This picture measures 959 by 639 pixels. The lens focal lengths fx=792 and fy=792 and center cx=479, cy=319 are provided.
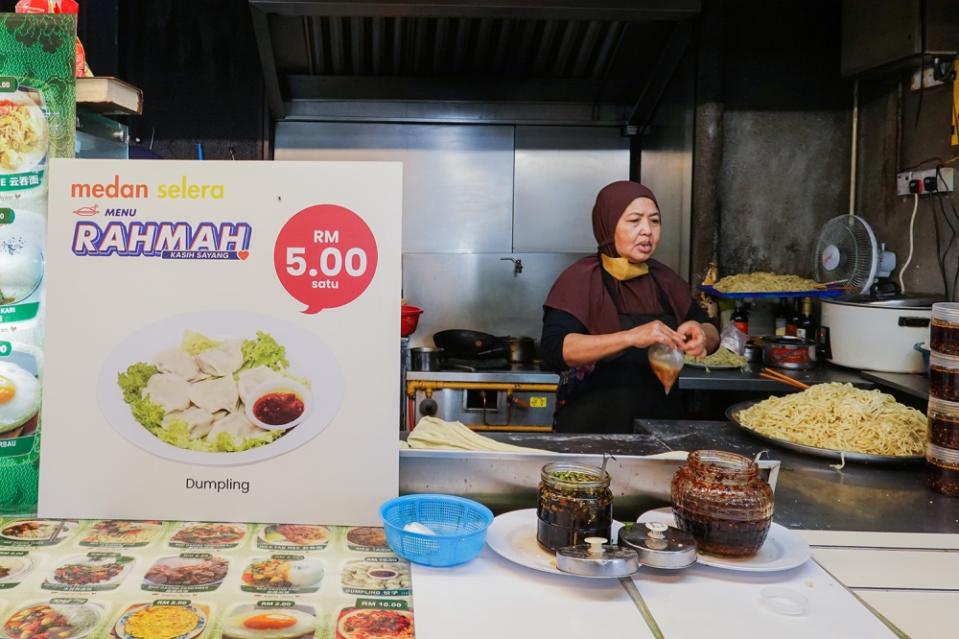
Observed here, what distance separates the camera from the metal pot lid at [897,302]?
3189 mm

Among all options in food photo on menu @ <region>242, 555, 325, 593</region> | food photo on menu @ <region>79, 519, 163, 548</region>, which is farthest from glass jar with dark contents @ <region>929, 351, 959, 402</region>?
food photo on menu @ <region>79, 519, 163, 548</region>

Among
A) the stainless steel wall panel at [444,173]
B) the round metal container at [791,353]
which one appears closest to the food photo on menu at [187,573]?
the round metal container at [791,353]

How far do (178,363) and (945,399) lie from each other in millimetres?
1375

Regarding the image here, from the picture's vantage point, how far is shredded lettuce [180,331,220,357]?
1.18 m

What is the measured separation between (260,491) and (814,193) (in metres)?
3.94

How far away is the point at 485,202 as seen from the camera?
512cm

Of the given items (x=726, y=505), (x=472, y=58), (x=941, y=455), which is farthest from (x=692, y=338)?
(x=472, y=58)

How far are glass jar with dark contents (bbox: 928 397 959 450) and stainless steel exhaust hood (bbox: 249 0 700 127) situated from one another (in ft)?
9.09

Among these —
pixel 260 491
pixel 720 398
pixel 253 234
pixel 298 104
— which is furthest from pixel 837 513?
pixel 298 104

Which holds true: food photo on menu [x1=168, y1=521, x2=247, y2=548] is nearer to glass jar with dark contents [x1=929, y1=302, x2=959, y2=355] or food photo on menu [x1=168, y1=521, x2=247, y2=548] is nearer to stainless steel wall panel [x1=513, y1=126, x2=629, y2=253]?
glass jar with dark contents [x1=929, y1=302, x2=959, y2=355]

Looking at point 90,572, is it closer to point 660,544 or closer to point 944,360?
point 660,544

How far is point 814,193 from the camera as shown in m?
4.34

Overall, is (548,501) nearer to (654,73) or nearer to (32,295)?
→ (32,295)

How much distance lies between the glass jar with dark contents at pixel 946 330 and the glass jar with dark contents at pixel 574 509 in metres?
0.81
